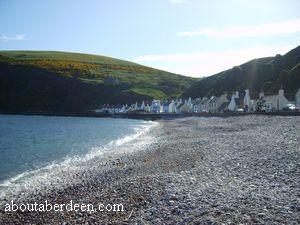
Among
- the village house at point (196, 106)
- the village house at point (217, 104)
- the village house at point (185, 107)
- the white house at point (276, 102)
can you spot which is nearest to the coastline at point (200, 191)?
the white house at point (276, 102)

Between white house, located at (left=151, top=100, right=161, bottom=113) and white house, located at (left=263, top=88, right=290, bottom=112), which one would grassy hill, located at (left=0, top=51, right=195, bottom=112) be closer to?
white house, located at (left=151, top=100, right=161, bottom=113)

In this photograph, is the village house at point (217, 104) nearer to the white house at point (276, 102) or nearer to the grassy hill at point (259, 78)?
the grassy hill at point (259, 78)

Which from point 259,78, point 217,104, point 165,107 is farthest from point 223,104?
point 165,107

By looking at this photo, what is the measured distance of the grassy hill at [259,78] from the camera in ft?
326

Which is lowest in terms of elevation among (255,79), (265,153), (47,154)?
(47,154)

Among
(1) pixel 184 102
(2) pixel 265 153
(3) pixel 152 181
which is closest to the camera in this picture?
(3) pixel 152 181

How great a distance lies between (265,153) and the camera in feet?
66.7

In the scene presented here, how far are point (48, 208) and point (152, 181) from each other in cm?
430

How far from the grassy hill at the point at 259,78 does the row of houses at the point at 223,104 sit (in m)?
8.93

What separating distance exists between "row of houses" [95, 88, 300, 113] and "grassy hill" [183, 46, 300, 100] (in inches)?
352

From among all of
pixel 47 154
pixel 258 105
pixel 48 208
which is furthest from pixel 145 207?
pixel 258 105

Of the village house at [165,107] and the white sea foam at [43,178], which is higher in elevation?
the village house at [165,107]

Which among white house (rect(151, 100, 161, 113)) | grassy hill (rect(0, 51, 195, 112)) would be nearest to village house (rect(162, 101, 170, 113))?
white house (rect(151, 100, 161, 113))

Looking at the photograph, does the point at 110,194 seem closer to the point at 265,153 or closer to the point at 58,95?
the point at 265,153
